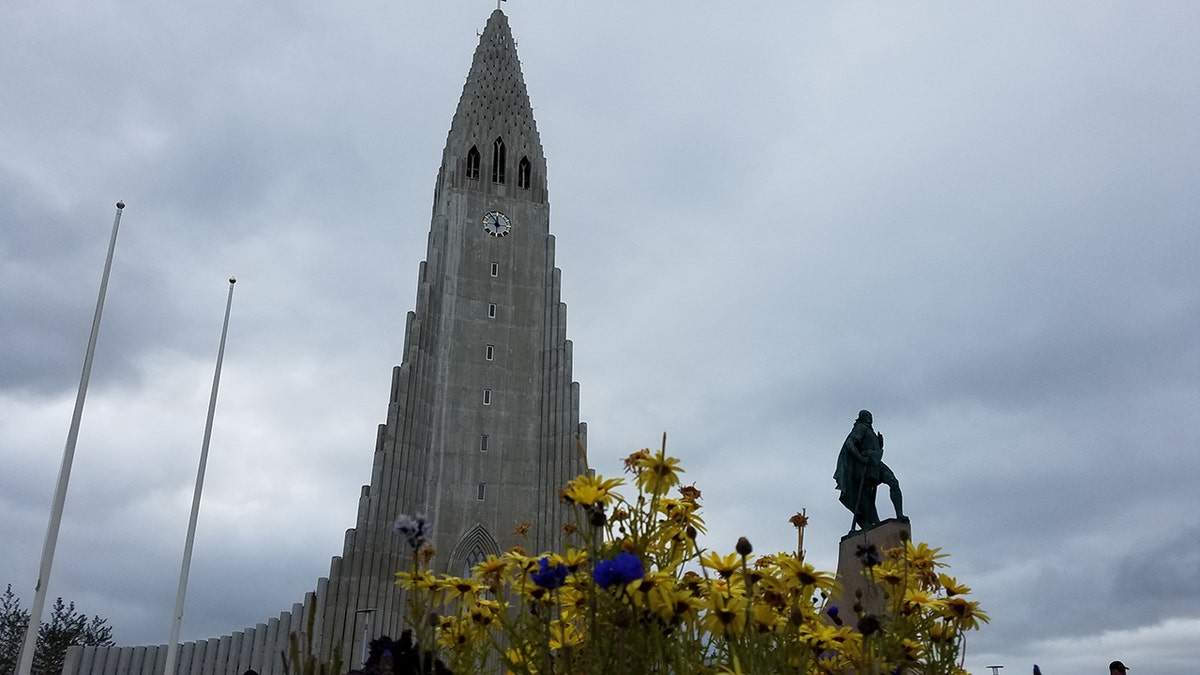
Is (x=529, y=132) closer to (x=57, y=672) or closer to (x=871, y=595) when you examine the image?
(x=57, y=672)

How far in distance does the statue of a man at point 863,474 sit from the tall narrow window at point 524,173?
32843 mm

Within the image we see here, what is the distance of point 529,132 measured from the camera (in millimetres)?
46219

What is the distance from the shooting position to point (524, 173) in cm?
4509

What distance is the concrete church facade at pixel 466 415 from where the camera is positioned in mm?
32969

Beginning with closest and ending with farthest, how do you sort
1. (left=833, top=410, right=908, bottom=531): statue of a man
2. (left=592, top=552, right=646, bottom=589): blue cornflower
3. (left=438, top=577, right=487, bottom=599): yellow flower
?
1. (left=592, top=552, right=646, bottom=589): blue cornflower
2. (left=438, top=577, right=487, bottom=599): yellow flower
3. (left=833, top=410, right=908, bottom=531): statue of a man

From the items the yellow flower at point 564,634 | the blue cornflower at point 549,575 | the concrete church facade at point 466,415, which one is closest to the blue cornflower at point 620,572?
the blue cornflower at point 549,575

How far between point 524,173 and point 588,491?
43.5 meters

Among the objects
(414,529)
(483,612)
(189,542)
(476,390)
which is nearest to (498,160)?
(476,390)

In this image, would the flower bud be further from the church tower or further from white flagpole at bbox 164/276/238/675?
the church tower

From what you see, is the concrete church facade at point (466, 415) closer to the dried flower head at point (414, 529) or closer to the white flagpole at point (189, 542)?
the white flagpole at point (189, 542)

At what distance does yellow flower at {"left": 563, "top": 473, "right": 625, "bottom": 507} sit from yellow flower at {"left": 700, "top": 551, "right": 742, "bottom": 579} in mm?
484

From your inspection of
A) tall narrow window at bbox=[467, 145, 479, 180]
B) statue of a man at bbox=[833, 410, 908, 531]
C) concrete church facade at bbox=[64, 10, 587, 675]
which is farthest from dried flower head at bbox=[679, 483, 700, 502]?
tall narrow window at bbox=[467, 145, 479, 180]

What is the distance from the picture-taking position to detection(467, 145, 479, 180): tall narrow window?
43656 millimetres

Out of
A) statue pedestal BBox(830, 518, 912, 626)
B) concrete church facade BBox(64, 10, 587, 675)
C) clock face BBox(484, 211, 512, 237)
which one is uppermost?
clock face BBox(484, 211, 512, 237)
